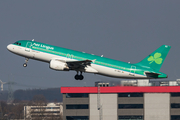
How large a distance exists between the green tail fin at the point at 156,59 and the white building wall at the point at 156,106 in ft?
84.9

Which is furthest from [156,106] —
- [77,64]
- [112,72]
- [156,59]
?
[77,64]

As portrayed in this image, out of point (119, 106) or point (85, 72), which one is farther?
point (119, 106)

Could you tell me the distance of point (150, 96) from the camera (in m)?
91.7

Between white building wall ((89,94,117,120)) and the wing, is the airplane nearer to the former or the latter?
the wing

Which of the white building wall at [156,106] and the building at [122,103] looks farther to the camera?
the building at [122,103]

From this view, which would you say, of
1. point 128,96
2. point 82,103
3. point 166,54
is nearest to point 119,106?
point 128,96

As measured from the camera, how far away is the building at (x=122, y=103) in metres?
89.0

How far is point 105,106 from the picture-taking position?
90.1m

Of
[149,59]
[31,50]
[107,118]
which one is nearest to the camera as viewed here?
[31,50]

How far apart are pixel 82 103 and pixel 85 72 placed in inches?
1224

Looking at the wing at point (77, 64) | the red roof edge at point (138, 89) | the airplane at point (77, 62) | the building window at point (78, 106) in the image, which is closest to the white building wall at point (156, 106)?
the red roof edge at point (138, 89)

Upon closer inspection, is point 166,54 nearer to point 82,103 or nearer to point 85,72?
point 85,72

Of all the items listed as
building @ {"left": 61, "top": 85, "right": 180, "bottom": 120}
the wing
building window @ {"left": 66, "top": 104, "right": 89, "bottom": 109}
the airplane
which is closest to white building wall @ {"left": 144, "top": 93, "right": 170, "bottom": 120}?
building @ {"left": 61, "top": 85, "right": 180, "bottom": 120}

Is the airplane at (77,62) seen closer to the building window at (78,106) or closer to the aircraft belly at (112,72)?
the aircraft belly at (112,72)
